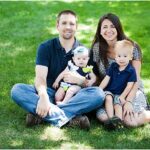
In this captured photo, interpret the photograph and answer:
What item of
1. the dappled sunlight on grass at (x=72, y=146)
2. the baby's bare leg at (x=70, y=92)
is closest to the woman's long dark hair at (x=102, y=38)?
the baby's bare leg at (x=70, y=92)

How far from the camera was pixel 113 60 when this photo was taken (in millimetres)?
5773

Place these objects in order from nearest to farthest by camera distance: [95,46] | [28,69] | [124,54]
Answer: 1. [124,54]
2. [95,46]
3. [28,69]

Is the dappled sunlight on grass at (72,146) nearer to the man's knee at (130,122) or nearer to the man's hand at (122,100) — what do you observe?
the man's knee at (130,122)

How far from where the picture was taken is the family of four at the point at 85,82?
532 cm

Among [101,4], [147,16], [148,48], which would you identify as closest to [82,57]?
[148,48]

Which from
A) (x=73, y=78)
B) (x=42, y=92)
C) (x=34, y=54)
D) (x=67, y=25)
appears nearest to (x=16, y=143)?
(x=42, y=92)

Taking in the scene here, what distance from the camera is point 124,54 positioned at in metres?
5.45

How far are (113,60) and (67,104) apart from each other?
808 millimetres

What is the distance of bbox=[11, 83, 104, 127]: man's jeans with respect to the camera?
5.31 metres

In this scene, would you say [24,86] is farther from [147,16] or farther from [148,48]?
[147,16]

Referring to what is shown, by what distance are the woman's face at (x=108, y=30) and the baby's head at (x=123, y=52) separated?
220 mm

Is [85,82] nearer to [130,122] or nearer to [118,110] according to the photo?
[118,110]

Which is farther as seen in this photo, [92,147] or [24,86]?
[24,86]

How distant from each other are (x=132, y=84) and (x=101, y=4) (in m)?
6.63
